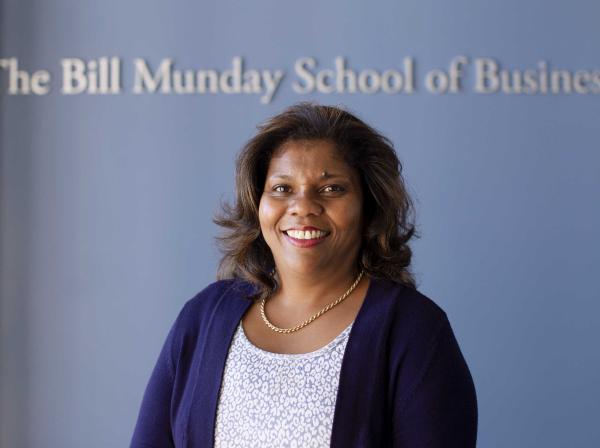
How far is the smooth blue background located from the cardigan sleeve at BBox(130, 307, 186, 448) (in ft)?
4.18

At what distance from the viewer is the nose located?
154 cm

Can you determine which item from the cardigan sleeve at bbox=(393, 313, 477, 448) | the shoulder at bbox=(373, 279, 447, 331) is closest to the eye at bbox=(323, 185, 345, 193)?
the shoulder at bbox=(373, 279, 447, 331)

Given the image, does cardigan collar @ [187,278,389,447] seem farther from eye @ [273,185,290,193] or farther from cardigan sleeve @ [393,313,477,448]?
eye @ [273,185,290,193]

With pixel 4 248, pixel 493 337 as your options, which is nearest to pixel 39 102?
pixel 4 248

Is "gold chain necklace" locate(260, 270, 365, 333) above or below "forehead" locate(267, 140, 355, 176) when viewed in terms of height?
below

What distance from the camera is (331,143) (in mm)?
1599

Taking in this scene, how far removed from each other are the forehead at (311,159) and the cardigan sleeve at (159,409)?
42 cm

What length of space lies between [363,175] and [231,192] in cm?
135

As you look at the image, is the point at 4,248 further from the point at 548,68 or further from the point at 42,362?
the point at 548,68

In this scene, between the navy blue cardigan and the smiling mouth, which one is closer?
the navy blue cardigan

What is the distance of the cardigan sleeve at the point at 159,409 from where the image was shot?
1.63m

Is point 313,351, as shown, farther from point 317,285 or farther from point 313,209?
point 313,209

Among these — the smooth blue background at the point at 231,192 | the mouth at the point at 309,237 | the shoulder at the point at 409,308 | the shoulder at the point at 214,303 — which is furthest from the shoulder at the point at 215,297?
the smooth blue background at the point at 231,192

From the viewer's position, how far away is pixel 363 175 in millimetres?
1611
